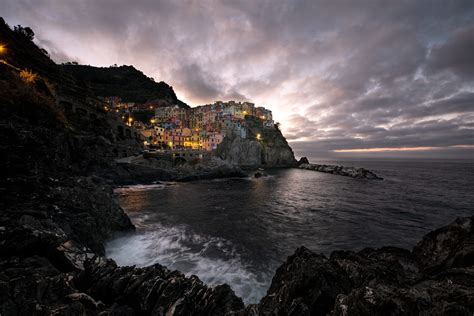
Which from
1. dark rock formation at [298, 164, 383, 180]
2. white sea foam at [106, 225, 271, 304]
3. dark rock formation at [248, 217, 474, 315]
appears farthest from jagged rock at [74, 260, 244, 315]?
dark rock formation at [298, 164, 383, 180]

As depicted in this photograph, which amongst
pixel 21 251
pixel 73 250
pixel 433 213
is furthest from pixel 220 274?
pixel 433 213

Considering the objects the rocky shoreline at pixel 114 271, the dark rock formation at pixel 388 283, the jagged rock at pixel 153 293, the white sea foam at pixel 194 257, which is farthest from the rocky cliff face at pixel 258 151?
the jagged rock at pixel 153 293

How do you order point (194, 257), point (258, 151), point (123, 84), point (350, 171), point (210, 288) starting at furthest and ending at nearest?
point (123, 84) → point (258, 151) → point (350, 171) → point (194, 257) → point (210, 288)

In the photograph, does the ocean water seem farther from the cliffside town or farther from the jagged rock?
A: the cliffside town

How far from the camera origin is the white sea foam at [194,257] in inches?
439

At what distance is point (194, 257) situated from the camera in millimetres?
13688

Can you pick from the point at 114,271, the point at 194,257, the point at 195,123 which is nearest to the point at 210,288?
the point at 114,271

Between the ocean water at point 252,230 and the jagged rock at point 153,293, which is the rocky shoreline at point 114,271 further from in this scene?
the ocean water at point 252,230

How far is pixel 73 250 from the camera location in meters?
8.51

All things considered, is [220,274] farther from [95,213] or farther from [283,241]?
[95,213]

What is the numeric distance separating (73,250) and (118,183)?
134 feet

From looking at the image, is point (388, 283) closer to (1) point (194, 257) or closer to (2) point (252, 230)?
(1) point (194, 257)

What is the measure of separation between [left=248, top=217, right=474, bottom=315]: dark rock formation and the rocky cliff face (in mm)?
81876

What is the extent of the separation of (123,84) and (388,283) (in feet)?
637
